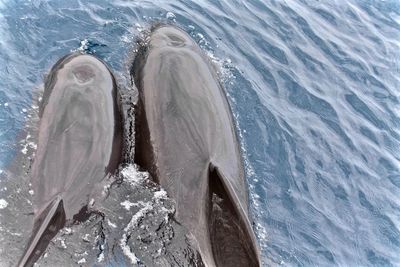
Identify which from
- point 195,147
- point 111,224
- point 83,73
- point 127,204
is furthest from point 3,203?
point 195,147

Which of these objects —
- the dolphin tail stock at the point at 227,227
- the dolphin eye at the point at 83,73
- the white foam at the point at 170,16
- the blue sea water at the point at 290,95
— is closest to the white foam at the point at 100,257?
the dolphin tail stock at the point at 227,227

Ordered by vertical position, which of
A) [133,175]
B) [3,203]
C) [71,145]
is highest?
[71,145]

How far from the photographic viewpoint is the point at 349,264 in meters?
→ 8.19

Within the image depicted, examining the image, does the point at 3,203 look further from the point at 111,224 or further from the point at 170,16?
the point at 170,16

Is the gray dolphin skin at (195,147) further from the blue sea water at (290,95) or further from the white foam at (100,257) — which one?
the white foam at (100,257)

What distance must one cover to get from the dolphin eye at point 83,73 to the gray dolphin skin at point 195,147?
0.82 meters

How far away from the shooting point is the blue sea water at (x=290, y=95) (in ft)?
27.8

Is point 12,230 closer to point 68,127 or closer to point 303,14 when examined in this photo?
Answer: point 68,127

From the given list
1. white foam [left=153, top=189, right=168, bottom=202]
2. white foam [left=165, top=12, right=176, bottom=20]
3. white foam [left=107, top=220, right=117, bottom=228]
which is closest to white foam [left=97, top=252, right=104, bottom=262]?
white foam [left=107, top=220, right=117, bottom=228]

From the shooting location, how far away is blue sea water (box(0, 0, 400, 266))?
27.8 feet

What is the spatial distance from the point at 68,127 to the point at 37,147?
512 millimetres

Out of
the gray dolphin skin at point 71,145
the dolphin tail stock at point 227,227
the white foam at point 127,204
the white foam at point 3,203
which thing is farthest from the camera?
the white foam at point 127,204

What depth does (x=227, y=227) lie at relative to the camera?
23.1 ft

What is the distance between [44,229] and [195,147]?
8.08 feet
